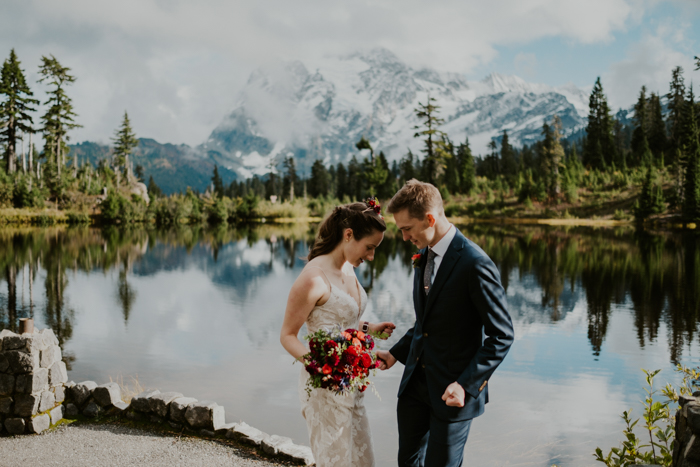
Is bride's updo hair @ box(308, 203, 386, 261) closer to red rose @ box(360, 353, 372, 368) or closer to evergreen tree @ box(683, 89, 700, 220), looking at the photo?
red rose @ box(360, 353, 372, 368)

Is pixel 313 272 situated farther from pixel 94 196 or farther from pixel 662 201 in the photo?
pixel 94 196

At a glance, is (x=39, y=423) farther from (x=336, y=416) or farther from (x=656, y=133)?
(x=656, y=133)

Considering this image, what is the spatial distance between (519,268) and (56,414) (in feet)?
60.9

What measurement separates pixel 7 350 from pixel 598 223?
53.1 m

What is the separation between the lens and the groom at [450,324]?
114 inches

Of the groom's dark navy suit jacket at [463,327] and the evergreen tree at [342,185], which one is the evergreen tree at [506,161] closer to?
the evergreen tree at [342,185]

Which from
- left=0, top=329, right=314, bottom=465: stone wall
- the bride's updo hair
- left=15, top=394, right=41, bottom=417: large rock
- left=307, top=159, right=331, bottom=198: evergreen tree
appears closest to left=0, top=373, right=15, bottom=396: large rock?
left=0, top=329, right=314, bottom=465: stone wall

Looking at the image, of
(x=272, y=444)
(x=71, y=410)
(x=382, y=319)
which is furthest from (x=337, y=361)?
(x=382, y=319)

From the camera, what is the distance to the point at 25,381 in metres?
5.39

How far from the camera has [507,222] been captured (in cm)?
5525

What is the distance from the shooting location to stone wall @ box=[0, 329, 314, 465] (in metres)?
5.29

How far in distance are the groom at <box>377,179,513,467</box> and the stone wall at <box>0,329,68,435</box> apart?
423 cm

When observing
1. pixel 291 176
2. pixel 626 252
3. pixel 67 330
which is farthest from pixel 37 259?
pixel 291 176

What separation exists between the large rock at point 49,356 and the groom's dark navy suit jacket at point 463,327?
4.35m
